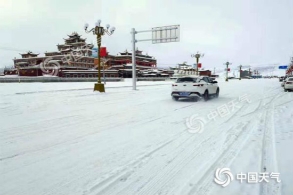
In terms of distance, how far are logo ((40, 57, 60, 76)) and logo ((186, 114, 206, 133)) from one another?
5954 centimetres

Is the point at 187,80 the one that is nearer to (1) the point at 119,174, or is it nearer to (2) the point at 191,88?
(2) the point at 191,88

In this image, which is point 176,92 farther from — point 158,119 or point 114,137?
point 114,137

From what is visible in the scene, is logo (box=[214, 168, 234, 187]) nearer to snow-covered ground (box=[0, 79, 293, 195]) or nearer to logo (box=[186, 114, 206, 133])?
snow-covered ground (box=[0, 79, 293, 195])

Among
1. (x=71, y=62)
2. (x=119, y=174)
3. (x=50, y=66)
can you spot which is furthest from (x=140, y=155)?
(x=50, y=66)

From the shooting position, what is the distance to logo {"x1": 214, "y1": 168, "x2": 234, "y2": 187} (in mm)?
3582

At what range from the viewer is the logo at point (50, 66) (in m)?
63.6

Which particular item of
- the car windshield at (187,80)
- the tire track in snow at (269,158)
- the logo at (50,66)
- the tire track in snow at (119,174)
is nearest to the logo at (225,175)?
the tire track in snow at (269,158)

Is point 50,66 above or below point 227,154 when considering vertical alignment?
above

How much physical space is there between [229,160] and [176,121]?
11.6 ft

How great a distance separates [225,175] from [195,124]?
3648mm

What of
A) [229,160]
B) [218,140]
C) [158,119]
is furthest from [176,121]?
[229,160]

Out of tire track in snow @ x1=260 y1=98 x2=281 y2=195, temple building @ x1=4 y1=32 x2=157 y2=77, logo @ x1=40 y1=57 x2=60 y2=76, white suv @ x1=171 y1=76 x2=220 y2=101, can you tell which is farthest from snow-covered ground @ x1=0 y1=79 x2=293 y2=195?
logo @ x1=40 y1=57 x2=60 y2=76

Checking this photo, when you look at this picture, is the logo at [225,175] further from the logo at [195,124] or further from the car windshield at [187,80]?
Answer: the car windshield at [187,80]

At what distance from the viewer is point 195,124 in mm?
7422
